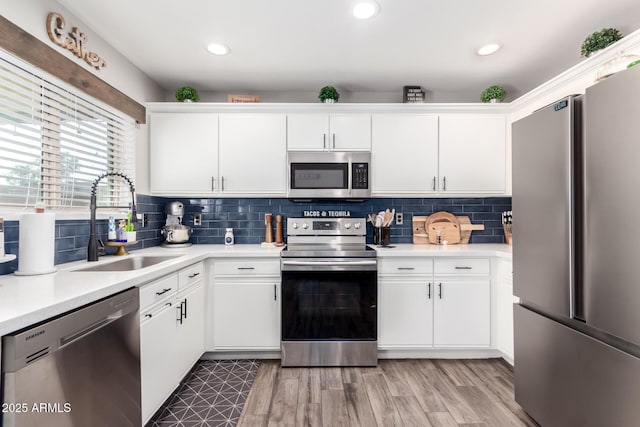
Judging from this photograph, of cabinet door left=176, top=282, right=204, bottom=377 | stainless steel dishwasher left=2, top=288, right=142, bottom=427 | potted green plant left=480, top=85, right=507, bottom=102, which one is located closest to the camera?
stainless steel dishwasher left=2, top=288, right=142, bottom=427

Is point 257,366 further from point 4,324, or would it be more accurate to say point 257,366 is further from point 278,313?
point 4,324

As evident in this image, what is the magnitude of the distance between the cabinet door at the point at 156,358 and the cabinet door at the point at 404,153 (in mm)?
→ 1838

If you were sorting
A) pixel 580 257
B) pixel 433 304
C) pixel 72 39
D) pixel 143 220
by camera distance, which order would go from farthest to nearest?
pixel 143 220, pixel 433 304, pixel 72 39, pixel 580 257

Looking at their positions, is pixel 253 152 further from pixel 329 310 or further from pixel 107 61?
pixel 329 310

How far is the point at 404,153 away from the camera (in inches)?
106

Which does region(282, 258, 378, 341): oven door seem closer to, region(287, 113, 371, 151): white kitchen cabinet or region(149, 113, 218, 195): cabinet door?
region(287, 113, 371, 151): white kitchen cabinet

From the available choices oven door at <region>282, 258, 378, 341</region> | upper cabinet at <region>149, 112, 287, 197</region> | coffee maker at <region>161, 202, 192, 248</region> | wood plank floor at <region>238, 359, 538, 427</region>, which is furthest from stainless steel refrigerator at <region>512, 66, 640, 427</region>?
coffee maker at <region>161, 202, 192, 248</region>

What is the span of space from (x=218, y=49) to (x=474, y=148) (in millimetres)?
2219

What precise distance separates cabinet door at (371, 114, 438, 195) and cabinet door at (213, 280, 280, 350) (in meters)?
1.29

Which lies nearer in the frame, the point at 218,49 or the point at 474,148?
the point at 218,49

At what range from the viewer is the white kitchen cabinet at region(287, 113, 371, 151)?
265 cm

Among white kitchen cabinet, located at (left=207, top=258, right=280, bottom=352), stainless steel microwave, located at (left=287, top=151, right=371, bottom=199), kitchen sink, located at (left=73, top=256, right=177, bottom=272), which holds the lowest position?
white kitchen cabinet, located at (left=207, top=258, right=280, bottom=352)

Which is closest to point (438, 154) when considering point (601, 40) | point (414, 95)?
point (414, 95)

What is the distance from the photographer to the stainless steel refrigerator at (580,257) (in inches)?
43.6
